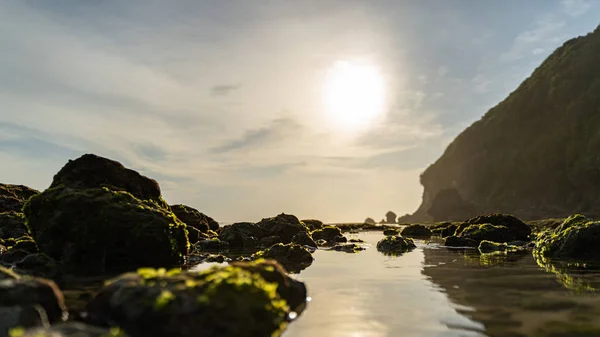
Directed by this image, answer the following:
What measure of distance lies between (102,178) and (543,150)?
437 ft

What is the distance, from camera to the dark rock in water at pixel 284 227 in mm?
39969

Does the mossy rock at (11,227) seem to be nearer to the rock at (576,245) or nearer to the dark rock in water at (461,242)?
the dark rock in water at (461,242)

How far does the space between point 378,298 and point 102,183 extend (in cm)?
1632

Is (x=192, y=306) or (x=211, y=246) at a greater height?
(x=192, y=306)

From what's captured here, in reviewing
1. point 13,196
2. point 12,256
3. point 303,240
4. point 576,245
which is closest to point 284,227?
point 303,240

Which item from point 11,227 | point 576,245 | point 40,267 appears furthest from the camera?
point 11,227

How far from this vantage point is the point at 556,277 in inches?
609

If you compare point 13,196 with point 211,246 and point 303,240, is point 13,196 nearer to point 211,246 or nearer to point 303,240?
point 211,246

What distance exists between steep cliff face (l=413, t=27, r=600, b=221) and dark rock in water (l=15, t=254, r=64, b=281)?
112 m

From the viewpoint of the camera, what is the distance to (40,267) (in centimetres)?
1711

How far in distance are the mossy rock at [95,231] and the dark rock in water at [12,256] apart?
2.17m

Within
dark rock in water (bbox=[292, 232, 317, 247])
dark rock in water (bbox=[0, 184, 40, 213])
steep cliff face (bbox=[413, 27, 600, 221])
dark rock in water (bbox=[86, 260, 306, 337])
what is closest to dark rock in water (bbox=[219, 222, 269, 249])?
dark rock in water (bbox=[292, 232, 317, 247])

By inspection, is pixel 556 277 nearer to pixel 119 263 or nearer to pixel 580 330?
pixel 580 330

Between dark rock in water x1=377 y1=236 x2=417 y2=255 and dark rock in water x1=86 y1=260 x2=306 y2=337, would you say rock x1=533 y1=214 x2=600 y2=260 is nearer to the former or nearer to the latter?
dark rock in water x1=377 y1=236 x2=417 y2=255
